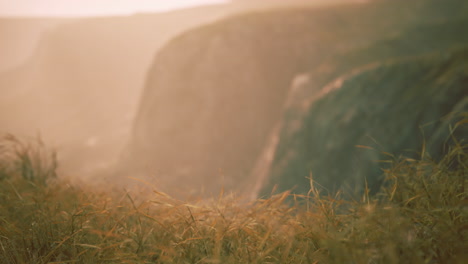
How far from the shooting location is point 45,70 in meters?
51.4

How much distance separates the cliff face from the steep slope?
7005mm

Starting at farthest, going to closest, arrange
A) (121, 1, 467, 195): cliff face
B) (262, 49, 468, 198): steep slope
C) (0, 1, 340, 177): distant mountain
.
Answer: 1. (0, 1, 340, 177): distant mountain
2. (121, 1, 467, 195): cliff face
3. (262, 49, 468, 198): steep slope

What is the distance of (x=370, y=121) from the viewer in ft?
25.4

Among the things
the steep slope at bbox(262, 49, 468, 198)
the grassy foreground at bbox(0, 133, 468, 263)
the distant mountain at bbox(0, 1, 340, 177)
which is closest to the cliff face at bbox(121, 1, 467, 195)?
the steep slope at bbox(262, 49, 468, 198)

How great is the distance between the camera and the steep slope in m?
5.80

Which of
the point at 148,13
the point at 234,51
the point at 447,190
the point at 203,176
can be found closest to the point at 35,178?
the point at 447,190

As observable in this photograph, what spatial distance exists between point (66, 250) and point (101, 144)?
38.6 metres

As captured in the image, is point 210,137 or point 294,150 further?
point 210,137

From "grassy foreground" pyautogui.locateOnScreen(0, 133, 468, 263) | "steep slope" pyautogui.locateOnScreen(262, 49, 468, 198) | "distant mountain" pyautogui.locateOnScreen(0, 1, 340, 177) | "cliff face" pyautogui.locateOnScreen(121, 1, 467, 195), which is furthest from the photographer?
"distant mountain" pyautogui.locateOnScreen(0, 1, 340, 177)

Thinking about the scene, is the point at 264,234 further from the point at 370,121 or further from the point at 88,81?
the point at 88,81

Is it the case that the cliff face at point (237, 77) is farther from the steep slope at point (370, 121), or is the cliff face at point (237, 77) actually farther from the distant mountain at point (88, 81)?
the distant mountain at point (88, 81)

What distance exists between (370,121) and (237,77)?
12636 millimetres

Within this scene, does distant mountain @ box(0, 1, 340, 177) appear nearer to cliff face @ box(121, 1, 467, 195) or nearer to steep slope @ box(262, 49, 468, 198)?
cliff face @ box(121, 1, 467, 195)

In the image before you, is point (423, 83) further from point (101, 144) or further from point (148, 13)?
point (148, 13)
